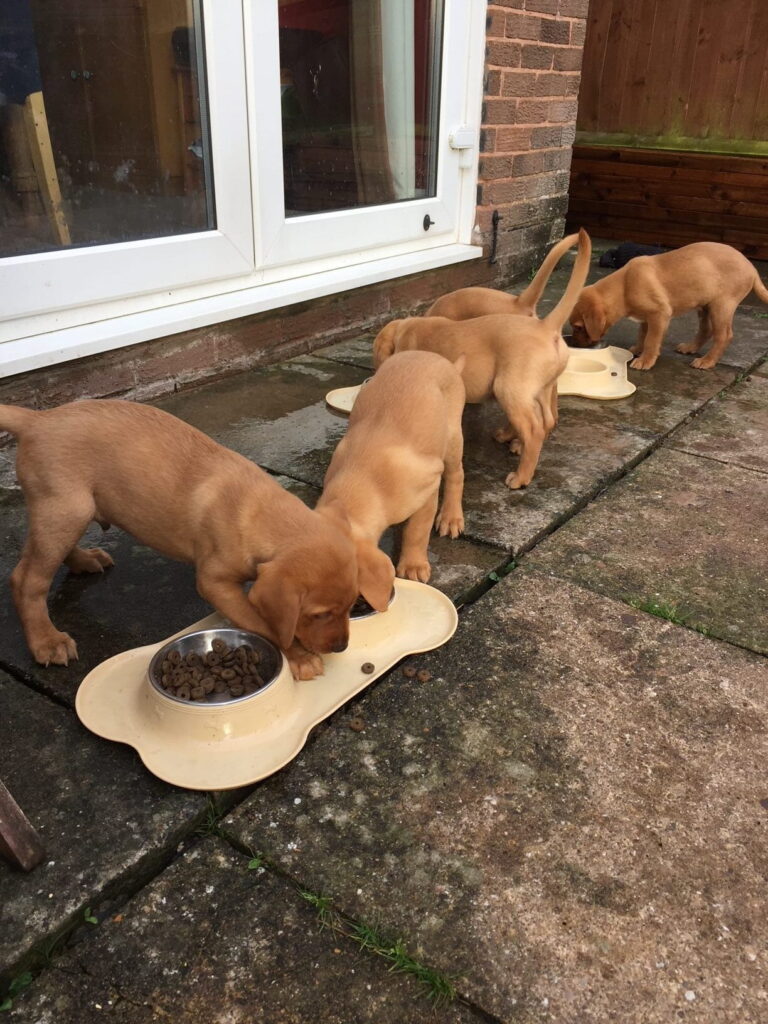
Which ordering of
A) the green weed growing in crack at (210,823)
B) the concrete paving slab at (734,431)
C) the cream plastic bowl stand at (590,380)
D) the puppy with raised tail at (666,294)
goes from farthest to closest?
the puppy with raised tail at (666,294)
the cream plastic bowl stand at (590,380)
the concrete paving slab at (734,431)
the green weed growing in crack at (210,823)

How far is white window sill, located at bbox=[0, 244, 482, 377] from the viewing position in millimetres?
3719

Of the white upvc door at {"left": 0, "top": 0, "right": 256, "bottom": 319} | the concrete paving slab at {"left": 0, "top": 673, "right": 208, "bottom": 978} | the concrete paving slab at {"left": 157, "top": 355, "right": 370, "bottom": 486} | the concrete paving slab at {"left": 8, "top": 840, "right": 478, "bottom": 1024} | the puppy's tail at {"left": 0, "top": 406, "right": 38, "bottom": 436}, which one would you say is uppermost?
the white upvc door at {"left": 0, "top": 0, "right": 256, "bottom": 319}

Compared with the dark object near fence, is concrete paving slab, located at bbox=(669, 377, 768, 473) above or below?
below

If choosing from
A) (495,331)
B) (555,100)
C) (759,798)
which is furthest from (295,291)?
(759,798)

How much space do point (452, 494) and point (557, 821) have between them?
153 cm

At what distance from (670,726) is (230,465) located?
4.73 feet

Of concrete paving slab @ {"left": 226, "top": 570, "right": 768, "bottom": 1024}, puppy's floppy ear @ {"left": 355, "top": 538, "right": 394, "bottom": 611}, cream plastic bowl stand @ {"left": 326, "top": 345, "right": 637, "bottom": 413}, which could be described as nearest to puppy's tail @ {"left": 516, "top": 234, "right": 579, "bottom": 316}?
cream plastic bowl stand @ {"left": 326, "top": 345, "right": 637, "bottom": 413}

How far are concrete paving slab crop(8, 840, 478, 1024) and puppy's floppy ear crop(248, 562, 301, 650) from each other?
1.87ft

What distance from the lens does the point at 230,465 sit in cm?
248

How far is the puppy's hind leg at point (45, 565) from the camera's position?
7.82 ft

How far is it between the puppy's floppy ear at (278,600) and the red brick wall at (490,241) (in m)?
2.24

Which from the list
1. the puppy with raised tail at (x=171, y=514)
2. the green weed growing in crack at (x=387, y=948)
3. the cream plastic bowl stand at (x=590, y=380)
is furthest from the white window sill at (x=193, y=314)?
the green weed growing in crack at (x=387, y=948)

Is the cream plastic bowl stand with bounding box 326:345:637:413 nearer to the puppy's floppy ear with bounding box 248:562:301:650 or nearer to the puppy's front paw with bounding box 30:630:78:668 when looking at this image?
the puppy's front paw with bounding box 30:630:78:668

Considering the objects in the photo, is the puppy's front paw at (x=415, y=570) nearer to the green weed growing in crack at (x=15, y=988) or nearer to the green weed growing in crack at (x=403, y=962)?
the green weed growing in crack at (x=403, y=962)
